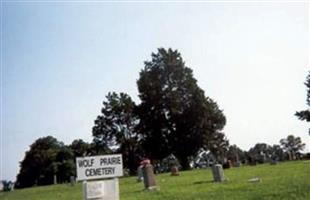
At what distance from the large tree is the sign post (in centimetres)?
4787

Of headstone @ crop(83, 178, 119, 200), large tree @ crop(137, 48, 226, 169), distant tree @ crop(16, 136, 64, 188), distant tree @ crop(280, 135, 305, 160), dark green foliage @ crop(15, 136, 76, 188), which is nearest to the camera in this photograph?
headstone @ crop(83, 178, 119, 200)

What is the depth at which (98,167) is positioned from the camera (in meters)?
12.3

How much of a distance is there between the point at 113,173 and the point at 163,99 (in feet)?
165

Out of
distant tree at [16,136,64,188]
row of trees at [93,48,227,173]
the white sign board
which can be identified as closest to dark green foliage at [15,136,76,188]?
distant tree at [16,136,64,188]

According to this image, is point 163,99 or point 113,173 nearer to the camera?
point 113,173

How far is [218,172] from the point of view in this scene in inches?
830

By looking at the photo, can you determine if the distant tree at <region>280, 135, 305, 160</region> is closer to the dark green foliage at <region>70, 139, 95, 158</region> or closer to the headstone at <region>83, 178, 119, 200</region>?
the dark green foliage at <region>70, 139, 95, 158</region>

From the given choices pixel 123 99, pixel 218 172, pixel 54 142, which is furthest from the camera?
pixel 54 142

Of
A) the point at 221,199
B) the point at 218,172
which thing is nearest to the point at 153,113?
the point at 218,172

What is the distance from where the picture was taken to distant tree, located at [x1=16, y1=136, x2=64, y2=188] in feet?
335

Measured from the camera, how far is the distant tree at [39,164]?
102 meters

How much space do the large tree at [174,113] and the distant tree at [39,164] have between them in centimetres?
4408

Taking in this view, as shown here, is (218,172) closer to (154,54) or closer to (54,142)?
(154,54)

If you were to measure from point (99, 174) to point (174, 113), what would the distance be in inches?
1933
